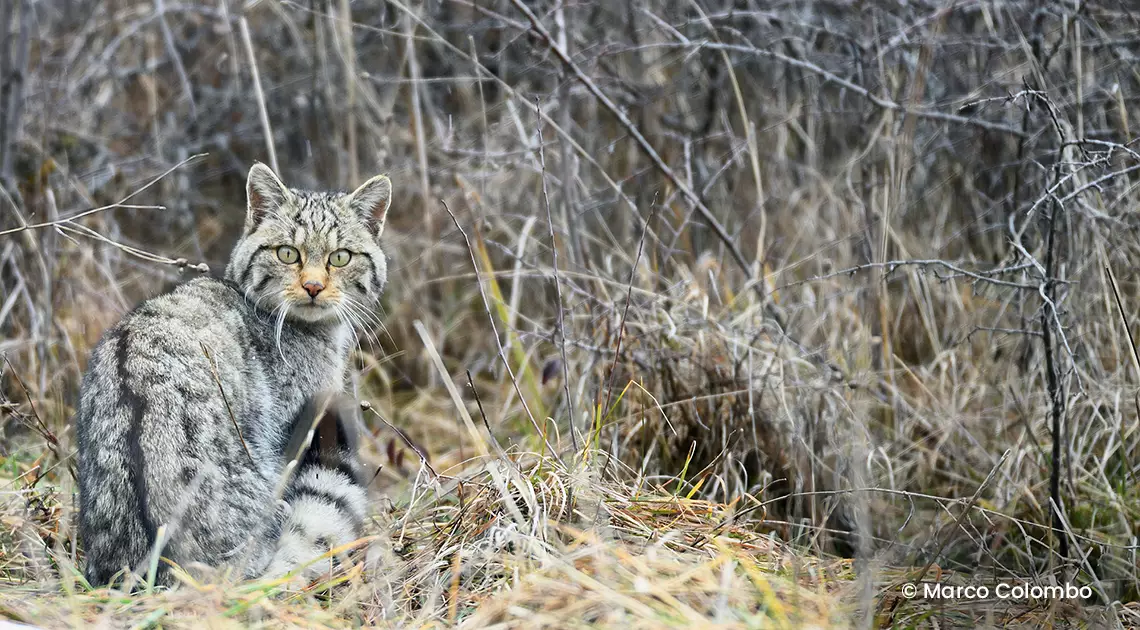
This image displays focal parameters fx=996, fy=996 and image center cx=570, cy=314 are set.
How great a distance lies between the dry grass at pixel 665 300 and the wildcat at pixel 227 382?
0.62 feet

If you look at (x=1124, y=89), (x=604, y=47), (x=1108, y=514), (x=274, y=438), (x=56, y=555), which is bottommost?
(x=1108, y=514)

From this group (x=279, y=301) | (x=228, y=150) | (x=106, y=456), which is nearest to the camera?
(x=106, y=456)

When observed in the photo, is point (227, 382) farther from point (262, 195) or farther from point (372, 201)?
point (372, 201)

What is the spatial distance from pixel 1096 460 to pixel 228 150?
4.45 metres

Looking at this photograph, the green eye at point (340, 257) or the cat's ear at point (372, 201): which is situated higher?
the cat's ear at point (372, 201)

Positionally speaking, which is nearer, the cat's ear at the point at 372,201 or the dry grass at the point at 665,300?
the dry grass at the point at 665,300

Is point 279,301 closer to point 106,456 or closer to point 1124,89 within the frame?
point 106,456

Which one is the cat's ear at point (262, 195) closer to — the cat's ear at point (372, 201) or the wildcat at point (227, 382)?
the wildcat at point (227, 382)

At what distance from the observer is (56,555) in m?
2.74

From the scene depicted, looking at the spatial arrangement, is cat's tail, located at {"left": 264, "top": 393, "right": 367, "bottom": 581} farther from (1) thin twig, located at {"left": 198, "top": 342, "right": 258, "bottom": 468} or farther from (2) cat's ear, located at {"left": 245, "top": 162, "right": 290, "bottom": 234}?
(2) cat's ear, located at {"left": 245, "top": 162, "right": 290, "bottom": 234}

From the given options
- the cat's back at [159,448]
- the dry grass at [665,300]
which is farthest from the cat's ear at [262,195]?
the cat's back at [159,448]

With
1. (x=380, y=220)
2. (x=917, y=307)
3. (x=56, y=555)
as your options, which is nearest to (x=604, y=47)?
(x=380, y=220)

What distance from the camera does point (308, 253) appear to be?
3156 mm

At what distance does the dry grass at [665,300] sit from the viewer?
2479mm
